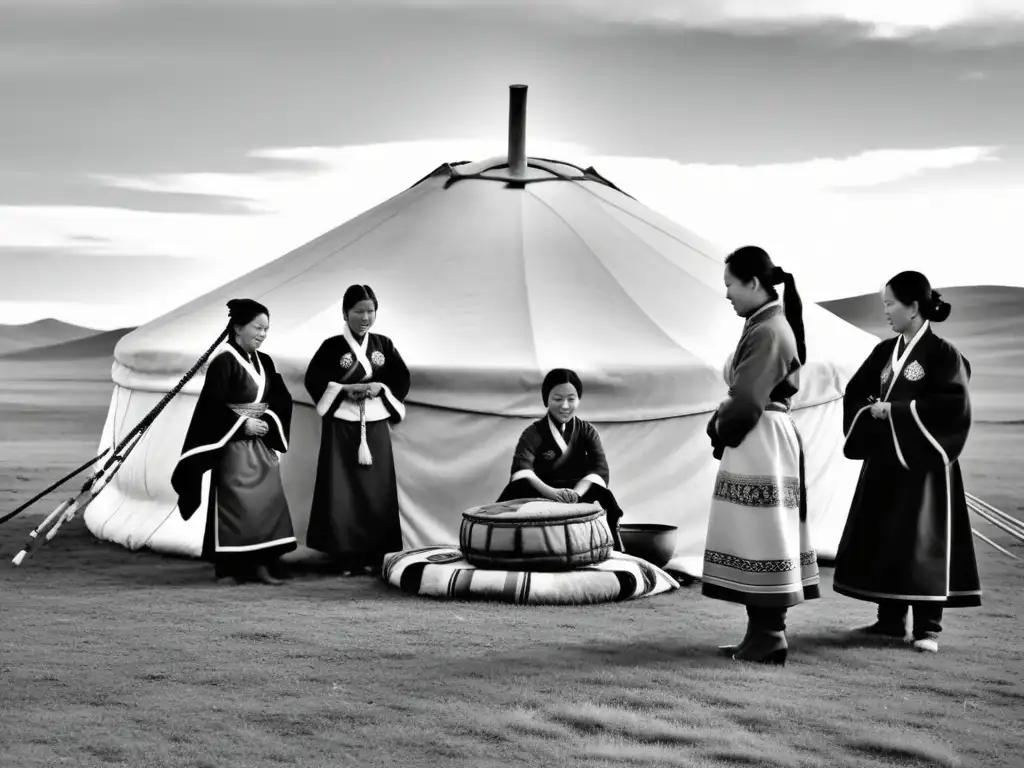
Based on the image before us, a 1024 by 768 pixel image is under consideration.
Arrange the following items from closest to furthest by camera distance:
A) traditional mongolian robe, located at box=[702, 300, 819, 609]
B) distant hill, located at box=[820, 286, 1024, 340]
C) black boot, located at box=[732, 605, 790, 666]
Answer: traditional mongolian robe, located at box=[702, 300, 819, 609], black boot, located at box=[732, 605, 790, 666], distant hill, located at box=[820, 286, 1024, 340]

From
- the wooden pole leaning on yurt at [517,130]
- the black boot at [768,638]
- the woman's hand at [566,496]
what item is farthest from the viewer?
the wooden pole leaning on yurt at [517,130]

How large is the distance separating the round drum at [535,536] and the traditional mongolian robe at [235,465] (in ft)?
2.59

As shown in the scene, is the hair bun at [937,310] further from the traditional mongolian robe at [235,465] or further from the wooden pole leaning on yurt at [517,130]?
the wooden pole leaning on yurt at [517,130]

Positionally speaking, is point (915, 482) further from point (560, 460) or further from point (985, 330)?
point (985, 330)

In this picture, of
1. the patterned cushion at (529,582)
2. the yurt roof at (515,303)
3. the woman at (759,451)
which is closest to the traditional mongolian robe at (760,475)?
the woman at (759,451)

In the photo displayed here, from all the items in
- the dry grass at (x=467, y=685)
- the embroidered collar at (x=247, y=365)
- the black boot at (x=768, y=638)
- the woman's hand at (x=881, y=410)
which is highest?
the embroidered collar at (x=247, y=365)

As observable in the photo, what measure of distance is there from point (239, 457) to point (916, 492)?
2439 millimetres

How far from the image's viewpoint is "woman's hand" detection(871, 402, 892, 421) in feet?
12.5

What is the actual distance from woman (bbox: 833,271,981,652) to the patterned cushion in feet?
2.91

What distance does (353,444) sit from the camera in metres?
4.96

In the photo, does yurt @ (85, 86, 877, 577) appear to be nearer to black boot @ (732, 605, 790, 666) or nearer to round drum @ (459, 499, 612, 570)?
round drum @ (459, 499, 612, 570)

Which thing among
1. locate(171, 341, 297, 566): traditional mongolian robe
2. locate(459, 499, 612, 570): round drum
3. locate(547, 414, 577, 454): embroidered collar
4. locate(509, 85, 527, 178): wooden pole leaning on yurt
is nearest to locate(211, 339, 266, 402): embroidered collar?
locate(171, 341, 297, 566): traditional mongolian robe

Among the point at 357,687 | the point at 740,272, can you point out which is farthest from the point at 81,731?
the point at 740,272

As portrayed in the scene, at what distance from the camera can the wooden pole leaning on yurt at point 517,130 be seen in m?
6.23
